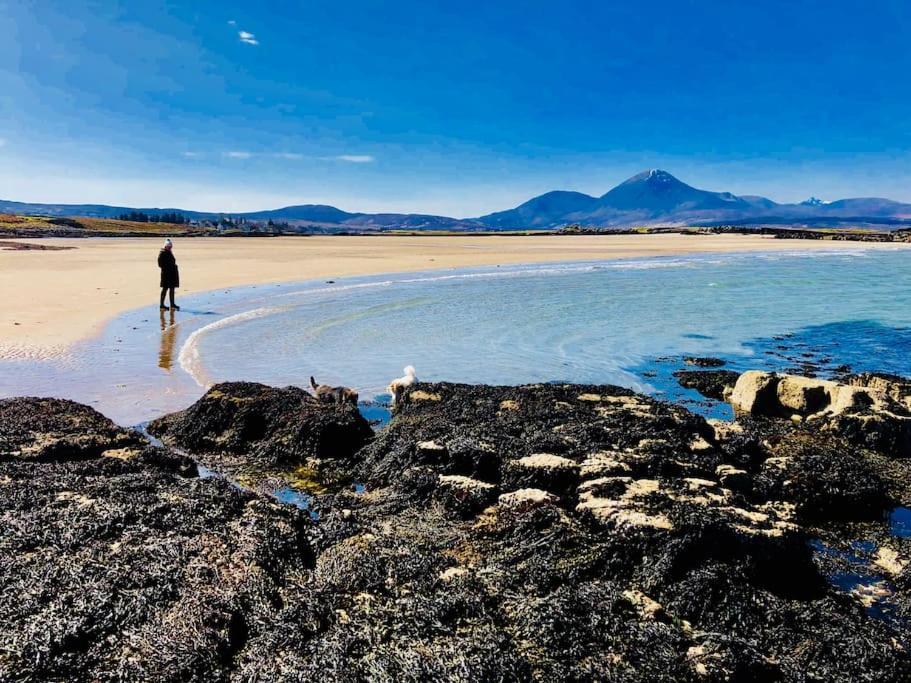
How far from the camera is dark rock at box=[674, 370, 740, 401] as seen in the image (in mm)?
10477

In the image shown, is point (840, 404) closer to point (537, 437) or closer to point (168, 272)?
point (537, 437)

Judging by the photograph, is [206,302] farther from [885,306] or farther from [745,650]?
[885,306]

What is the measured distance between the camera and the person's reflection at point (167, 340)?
39.6 ft

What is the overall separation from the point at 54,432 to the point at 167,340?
25.1 feet

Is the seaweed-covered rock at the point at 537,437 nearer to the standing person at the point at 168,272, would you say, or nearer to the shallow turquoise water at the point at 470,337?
→ the shallow turquoise water at the point at 470,337

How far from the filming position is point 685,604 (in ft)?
13.4

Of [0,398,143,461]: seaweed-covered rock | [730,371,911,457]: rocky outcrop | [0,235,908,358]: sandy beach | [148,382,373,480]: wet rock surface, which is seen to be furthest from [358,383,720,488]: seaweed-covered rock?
[0,235,908,358]: sandy beach

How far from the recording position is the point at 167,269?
18.1 metres

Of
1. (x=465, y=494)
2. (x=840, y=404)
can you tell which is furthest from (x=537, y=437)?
(x=840, y=404)

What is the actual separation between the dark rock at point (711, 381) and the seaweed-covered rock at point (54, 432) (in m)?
9.28

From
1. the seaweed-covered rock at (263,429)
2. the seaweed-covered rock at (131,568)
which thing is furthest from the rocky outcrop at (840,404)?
the seaweed-covered rock at (131,568)

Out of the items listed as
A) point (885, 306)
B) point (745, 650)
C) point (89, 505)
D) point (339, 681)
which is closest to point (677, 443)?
point (745, 650)

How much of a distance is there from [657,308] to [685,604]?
17.7 m

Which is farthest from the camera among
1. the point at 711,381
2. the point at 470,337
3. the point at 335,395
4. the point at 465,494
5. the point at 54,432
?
the point at 470,337
